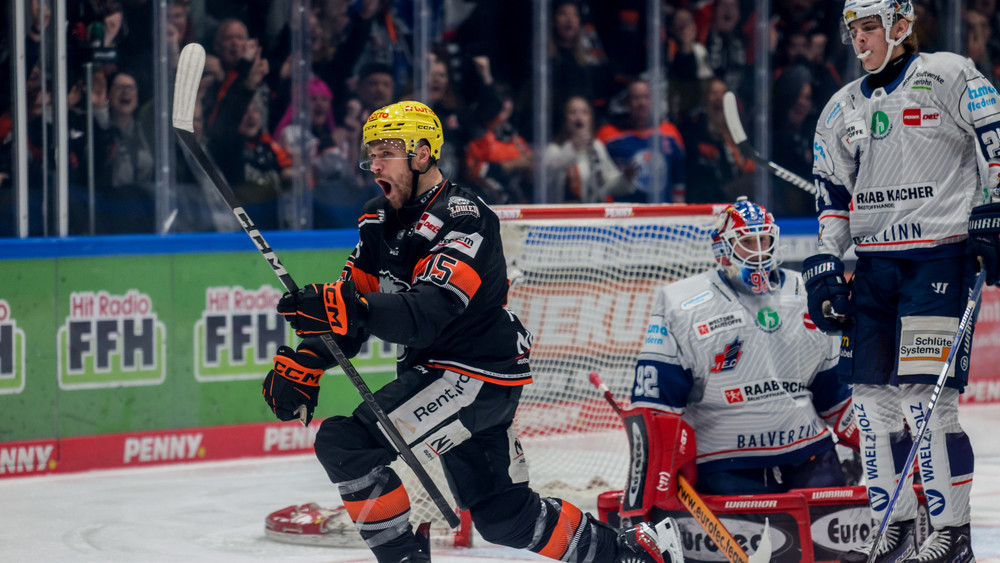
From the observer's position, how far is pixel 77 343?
5.71 meters

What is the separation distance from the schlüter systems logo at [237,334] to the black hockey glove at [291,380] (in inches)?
108

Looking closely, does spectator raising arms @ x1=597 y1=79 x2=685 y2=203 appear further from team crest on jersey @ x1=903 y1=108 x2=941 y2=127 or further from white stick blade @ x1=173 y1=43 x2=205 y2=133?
white stick blade @ x1=173 y1=43 x2=205 y2=133

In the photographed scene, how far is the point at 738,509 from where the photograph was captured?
3846 mm

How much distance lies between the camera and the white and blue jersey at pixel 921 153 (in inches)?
133

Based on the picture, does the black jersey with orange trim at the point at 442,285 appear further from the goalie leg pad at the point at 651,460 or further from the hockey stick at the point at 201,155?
the goalie leg pad at the point at 651,460

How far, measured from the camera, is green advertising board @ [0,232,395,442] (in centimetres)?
561

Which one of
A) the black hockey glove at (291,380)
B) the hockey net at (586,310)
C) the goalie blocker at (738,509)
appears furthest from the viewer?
the hockey net at (586,310)

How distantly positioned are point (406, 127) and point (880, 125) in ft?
3.83

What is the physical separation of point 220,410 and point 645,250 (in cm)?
195

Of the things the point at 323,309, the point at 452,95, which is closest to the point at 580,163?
the point at 452,95

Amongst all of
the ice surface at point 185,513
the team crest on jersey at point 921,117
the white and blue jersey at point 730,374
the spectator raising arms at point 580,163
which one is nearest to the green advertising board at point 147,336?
the ice surface at point 185,513

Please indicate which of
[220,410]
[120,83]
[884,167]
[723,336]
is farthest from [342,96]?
[884,167]

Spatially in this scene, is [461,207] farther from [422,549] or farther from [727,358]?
[727,358]

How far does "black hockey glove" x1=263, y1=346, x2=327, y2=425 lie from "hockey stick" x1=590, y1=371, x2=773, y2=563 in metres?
1.14
